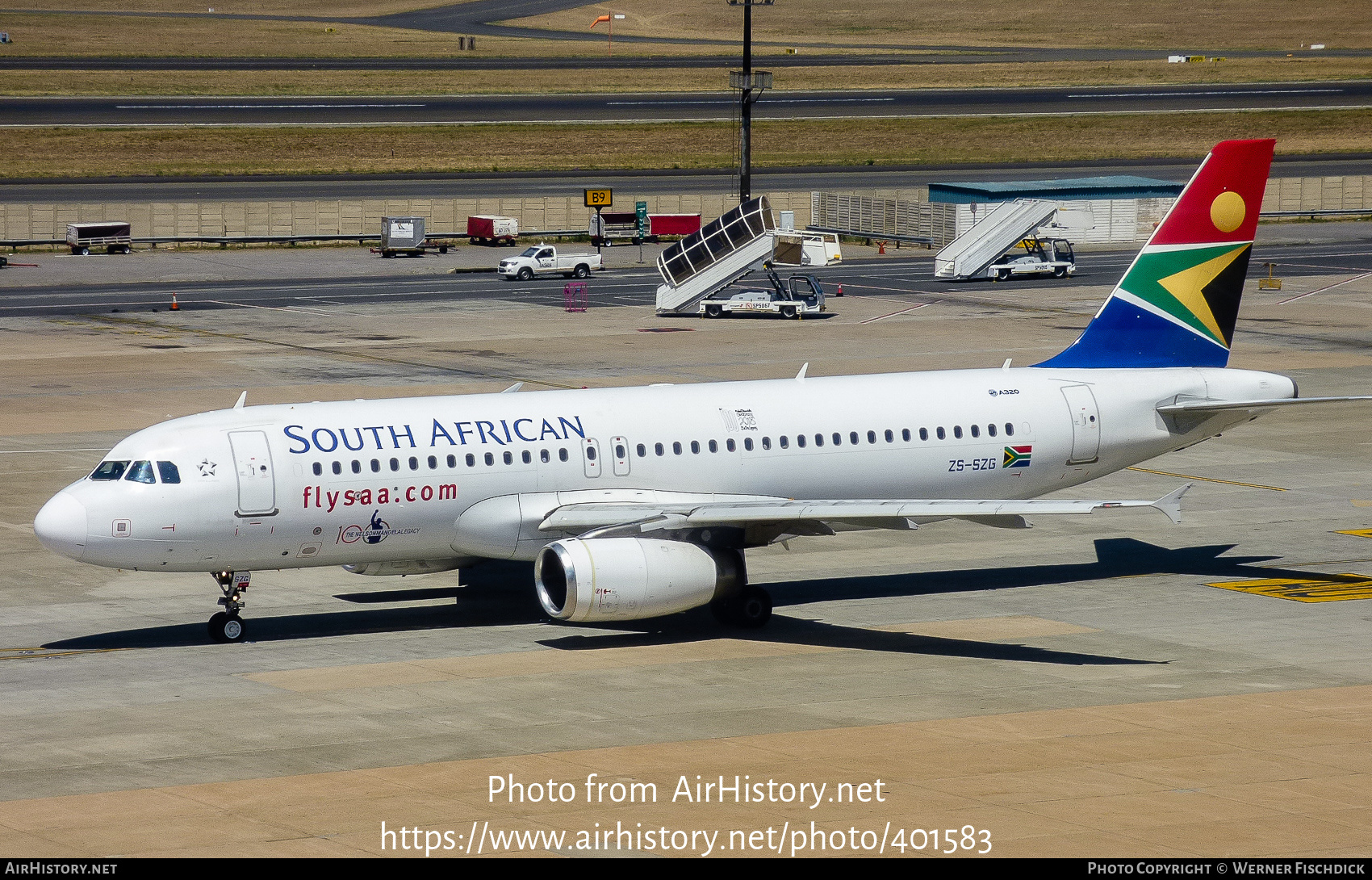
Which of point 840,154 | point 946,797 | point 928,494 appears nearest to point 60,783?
point 946,797

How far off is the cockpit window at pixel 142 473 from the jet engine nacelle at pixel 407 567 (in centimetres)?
456

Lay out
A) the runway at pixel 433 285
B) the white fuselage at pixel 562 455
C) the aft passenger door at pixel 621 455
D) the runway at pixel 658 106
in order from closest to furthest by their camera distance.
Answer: the white fuselage at pixel 562 455, the aft passenger door at pixel 621 455, the runway at pixel 433 285, the runway at pixel 658 106

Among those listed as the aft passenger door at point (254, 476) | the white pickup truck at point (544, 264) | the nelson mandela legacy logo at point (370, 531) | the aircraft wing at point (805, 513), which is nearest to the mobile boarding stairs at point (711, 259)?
the white pickup truck at point (544, 264)

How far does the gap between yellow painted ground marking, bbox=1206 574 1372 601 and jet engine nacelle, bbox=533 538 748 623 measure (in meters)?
12.3

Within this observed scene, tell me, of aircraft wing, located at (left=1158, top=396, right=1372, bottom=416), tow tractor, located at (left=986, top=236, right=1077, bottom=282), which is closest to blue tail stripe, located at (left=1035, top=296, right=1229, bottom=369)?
aircraft wing, located at (left=1158, top=396, right=1372, bottom=416)

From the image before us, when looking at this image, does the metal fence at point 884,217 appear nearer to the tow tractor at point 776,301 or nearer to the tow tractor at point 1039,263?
the tow tractor at point 1039,263

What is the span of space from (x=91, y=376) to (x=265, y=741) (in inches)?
1807

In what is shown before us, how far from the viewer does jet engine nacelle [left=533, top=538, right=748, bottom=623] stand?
33375 mm

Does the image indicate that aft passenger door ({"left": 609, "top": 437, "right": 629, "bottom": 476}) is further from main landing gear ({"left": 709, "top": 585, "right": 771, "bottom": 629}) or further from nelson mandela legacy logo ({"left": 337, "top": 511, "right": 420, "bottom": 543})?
nelson mandela legacy logo ({"left": 337, "top": 511, "right": 420, "bottom": 543})

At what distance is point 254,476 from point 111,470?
273cm

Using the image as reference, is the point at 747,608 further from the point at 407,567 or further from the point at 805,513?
the point at 407,567

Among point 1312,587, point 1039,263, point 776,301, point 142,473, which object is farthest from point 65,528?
point 1039,263

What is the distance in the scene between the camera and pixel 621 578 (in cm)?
3350

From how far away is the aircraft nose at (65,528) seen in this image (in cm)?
3331
